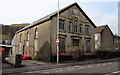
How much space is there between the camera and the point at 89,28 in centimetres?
3172

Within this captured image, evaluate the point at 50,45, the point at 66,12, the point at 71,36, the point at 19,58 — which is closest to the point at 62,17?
the point at 66,12

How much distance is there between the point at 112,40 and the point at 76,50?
95.7 ft

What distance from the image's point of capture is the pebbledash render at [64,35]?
2558 centimetres

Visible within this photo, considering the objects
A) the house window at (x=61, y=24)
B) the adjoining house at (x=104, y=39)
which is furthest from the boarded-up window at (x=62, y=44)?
the adjoining house at (x=104, y=39)

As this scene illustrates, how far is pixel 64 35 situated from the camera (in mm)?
27016

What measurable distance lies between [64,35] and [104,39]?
26.8 meters

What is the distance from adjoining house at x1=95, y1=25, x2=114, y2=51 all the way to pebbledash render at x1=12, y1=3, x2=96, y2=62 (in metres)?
18.2

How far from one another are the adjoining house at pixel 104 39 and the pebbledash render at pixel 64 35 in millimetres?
18212

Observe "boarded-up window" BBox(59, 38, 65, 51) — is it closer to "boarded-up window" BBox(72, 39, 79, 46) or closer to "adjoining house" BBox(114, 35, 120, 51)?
"boarded-up window" BBox(72, 39, 79, 46)

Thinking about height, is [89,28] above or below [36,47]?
above

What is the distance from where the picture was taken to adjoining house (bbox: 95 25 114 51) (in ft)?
161

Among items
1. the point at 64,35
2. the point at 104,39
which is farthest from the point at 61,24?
the point at 104,39

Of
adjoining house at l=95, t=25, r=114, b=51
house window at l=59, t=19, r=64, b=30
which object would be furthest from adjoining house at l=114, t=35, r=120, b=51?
house window at l=59, t=19, r=64, b=30

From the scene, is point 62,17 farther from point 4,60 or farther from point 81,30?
point 4,60
